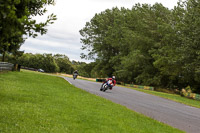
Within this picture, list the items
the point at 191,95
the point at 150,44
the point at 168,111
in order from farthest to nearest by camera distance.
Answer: the point at 150,44 < the point at 191,95 < the point at 168,111

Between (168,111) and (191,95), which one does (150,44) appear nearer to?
(191,95)

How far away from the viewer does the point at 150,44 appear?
2330 inches

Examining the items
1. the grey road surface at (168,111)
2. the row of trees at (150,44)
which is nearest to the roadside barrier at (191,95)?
the row of trees at (150,44)

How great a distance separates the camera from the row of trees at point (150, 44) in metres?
38.2

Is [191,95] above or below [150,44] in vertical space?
below

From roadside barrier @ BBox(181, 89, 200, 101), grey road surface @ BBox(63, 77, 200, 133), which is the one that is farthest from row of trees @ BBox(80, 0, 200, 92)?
grey road surface @ BBox(63, 77, 200, 133)

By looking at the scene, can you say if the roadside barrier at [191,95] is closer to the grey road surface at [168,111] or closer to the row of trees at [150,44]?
the row of trees at [150,44]

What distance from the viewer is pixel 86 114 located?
9562mm

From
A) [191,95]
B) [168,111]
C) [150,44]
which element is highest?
[150,44]

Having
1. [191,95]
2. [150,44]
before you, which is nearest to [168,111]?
[191,95]

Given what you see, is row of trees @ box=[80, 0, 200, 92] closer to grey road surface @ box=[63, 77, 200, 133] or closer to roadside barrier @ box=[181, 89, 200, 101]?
roadside barrier @ box=[181, 89, 200, 101]

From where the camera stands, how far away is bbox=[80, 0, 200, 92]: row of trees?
3816 cm

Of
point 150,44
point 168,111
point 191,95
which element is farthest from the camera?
point 150,44

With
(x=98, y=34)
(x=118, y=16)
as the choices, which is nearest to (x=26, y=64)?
(x=98, y=34)
